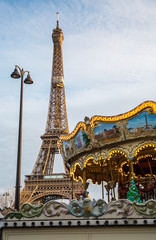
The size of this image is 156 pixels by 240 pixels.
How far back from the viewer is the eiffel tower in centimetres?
4816

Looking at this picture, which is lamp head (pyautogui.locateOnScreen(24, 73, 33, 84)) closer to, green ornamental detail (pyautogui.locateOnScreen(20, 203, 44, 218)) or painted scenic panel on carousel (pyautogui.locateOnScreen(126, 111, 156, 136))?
painted scenic panel on carousel (pyautogui.locateOnScreen(126, 111, 156, 136))

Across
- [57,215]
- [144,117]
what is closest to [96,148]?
[144,117]

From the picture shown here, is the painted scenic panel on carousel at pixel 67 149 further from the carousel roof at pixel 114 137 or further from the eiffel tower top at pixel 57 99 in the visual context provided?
the eiffel tower top at pixel 57 99

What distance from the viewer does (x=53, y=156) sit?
184 ft

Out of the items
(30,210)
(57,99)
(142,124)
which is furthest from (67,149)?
(57,99)

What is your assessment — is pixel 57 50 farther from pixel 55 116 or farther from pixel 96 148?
pixel 96 148

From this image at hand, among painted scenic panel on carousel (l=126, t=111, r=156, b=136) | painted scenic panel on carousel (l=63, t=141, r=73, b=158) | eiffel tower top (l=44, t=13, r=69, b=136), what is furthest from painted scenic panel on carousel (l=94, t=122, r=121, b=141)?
eiffel tower top (l=44, t=13, r=69, b=136)

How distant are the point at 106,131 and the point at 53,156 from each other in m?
43.6

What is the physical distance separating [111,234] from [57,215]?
1.44m

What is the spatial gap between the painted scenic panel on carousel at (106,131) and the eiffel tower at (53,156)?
25939 mm

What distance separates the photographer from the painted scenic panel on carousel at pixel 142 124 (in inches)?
468

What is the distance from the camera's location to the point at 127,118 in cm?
1248

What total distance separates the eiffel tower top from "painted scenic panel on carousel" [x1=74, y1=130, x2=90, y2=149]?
1616 inches

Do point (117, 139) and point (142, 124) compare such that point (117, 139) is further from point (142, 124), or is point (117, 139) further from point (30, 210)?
point (30, 210)
